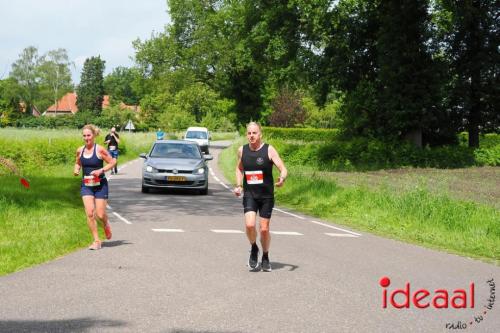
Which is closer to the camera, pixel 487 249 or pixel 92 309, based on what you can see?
pixel 92 309

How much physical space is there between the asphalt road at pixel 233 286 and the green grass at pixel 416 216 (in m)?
0.98

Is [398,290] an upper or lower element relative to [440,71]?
lower

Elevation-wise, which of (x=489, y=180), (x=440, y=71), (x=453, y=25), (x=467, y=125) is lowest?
(x=489, y=180)

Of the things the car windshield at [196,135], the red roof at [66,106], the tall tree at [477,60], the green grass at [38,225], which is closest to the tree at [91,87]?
the red roof at [66,106]

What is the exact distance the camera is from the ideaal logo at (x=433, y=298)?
6.36m

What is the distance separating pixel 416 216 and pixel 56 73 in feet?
409

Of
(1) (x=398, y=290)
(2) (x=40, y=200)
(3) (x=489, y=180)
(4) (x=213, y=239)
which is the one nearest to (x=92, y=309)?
(1) (x=398, y=290)

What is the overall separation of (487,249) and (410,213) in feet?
10.7

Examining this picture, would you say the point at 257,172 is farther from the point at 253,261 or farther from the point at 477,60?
the point at 477,60

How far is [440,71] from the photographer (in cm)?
3175

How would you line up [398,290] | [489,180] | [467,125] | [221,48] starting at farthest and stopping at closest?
1. [221,48]
2. [467,125]
3. [489,180]
4. [398,290]

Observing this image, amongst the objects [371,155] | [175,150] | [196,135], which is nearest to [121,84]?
[196,135]

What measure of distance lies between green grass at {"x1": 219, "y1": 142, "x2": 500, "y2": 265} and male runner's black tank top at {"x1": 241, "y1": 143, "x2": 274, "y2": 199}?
13.2ft

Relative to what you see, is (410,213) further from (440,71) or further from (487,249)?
(440,71)
